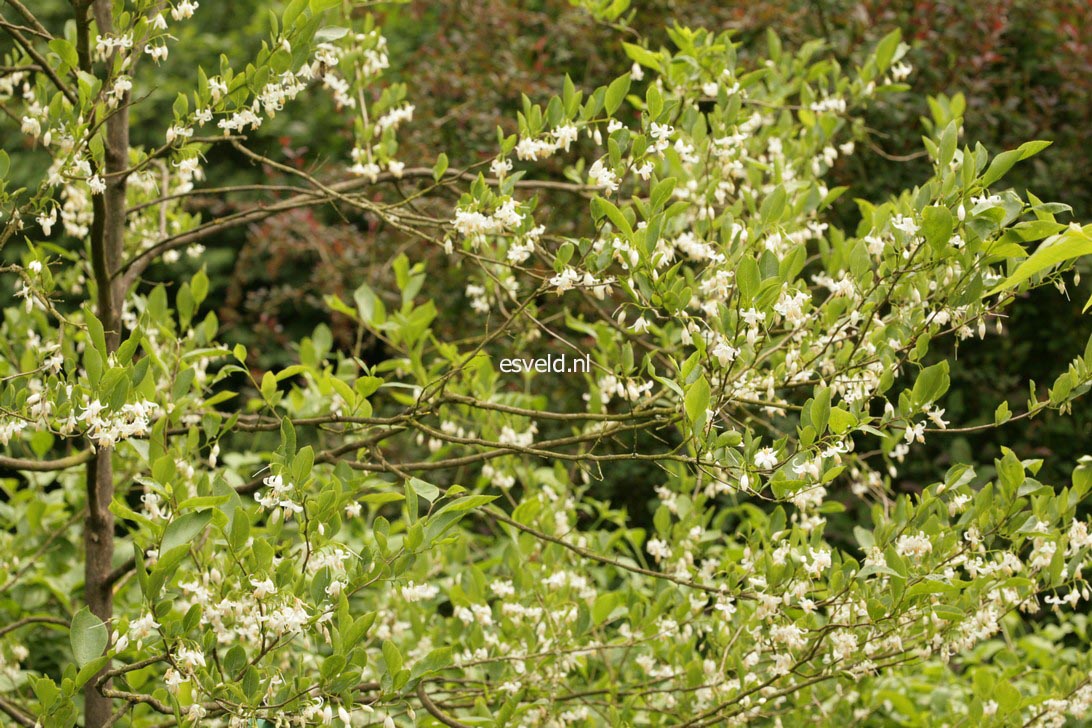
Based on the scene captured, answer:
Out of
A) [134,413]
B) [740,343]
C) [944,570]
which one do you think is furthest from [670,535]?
[134,413]

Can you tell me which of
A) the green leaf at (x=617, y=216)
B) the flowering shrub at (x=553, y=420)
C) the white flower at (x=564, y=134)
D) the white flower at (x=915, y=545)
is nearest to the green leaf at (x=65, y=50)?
the flowering shrub at (x=553, y=420)

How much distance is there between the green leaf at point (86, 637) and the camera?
1.45 metres

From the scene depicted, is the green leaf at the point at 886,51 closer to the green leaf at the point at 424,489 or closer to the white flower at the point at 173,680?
the green leaf at the point at 424,489

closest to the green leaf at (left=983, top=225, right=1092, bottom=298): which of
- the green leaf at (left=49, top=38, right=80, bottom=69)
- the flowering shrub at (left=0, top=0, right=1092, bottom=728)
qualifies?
the flowering shrub at (left=0, top=0, right=1092, bottom=728)

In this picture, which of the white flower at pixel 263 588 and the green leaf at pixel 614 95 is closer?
the white flower at pixel 263 588

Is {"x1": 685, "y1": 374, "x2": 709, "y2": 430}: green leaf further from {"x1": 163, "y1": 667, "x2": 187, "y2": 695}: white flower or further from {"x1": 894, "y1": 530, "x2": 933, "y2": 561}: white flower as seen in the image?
{"x1": 163, "y1": 667, "x2": 187, "y2": 695}: white flower

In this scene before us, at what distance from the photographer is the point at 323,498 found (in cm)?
153

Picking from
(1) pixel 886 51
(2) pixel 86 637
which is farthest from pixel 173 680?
(1) pixel 886 51

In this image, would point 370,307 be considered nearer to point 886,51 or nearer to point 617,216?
point 617,216

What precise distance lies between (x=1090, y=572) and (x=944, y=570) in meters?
2.61

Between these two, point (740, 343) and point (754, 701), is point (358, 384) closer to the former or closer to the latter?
point (740, 343)

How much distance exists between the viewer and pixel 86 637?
57.9 inches

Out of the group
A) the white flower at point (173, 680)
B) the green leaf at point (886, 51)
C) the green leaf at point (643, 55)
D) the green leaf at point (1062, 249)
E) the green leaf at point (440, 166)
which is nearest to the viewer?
the green leaf at point (1062, 249)

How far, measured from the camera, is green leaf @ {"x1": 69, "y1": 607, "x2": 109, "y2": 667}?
1450mm
